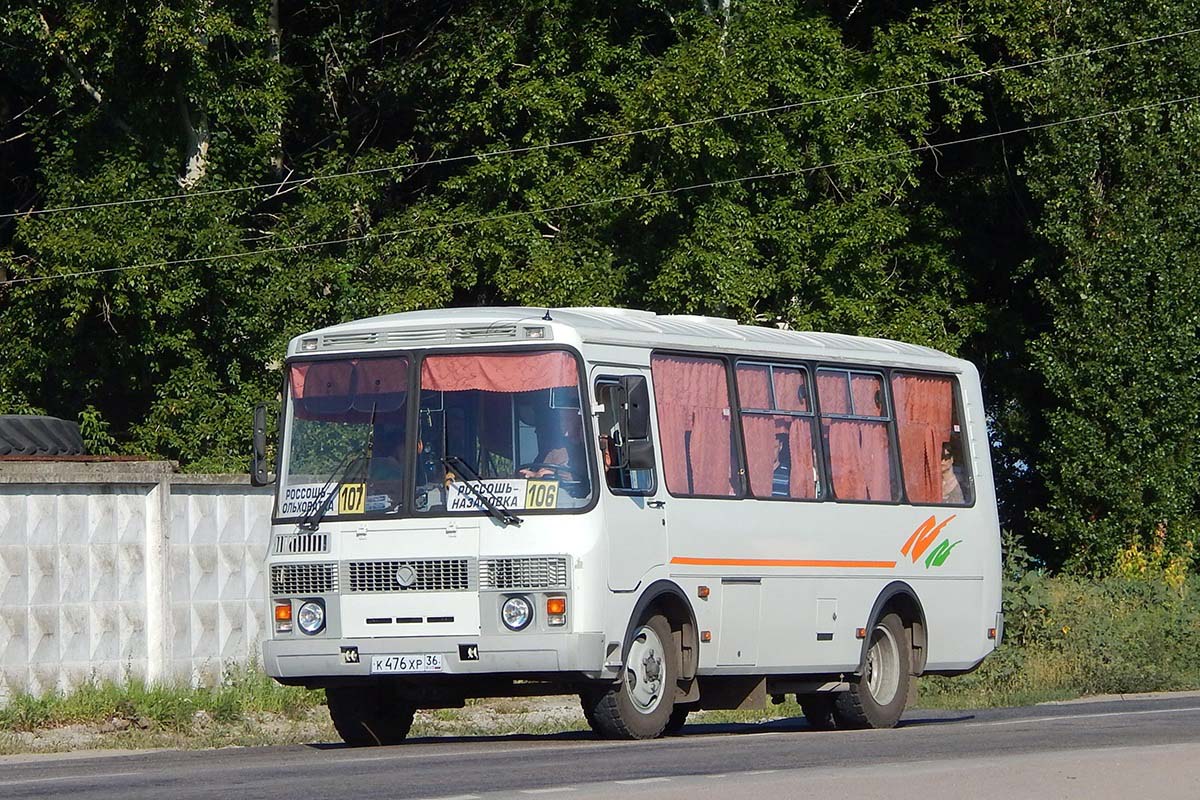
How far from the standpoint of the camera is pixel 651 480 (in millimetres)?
15656

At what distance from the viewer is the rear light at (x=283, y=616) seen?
15.3 m

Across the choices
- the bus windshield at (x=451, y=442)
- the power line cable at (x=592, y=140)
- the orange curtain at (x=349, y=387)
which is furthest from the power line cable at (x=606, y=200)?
the bus windshield at (x=451, y=442)

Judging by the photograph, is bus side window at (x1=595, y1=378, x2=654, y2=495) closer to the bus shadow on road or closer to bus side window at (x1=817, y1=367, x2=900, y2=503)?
the bus shadow on road

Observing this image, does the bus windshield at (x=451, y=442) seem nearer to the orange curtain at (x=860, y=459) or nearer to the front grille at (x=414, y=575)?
the front grille at (x=414, y=575)

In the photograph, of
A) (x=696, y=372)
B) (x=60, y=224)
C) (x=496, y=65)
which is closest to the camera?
(x=696, y=372)

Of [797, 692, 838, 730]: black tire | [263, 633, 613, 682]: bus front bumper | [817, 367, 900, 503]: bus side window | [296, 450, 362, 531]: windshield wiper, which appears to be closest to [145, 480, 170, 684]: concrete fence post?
[296, 450, 362, 531]: windshield wiper

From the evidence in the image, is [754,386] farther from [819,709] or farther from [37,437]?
[37,437]

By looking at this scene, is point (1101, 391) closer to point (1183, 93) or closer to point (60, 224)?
point (1183, 93)

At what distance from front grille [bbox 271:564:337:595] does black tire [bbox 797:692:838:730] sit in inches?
207

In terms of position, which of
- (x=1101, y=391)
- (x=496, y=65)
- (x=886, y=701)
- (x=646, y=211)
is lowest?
(x=886, y=701)

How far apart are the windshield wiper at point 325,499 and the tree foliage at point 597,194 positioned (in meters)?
19.0

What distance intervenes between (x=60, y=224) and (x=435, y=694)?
2063 centimetres

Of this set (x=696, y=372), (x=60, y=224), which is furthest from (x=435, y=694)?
(x=60, y=224)

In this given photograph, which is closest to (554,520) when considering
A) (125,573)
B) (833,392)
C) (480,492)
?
(480,492)
